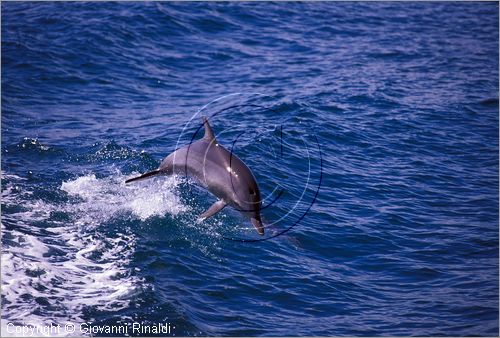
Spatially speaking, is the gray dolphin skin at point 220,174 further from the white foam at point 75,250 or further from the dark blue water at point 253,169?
the white foam at point 75,250

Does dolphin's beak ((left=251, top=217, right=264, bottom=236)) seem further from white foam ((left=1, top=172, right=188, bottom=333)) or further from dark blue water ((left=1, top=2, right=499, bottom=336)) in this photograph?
white foam ((left=1, top=172, right=188, bottom=333))

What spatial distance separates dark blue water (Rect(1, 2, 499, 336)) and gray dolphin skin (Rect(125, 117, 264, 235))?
1836mm

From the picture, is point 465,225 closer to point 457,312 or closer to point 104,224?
point 457,312

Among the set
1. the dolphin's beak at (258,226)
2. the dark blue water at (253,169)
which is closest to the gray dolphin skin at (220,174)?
the dolphin's beak at (258,226)

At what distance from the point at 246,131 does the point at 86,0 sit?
15.3 m

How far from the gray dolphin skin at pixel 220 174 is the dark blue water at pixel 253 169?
184 centimetres

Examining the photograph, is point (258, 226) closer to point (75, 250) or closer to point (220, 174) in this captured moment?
point (220, 174)

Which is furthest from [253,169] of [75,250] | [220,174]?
[75,250]

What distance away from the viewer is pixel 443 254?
14.5 metres

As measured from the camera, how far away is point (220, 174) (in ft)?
38.8

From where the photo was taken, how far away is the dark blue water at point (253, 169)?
12188mm

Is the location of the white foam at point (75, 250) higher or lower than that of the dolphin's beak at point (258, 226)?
lower

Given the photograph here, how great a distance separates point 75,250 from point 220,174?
11.9 ft

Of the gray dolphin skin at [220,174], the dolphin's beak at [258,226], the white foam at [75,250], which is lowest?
the white foam at [75,250]
